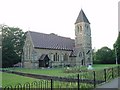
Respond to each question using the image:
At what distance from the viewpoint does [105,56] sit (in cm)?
7219

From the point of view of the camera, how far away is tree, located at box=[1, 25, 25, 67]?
5891 cm

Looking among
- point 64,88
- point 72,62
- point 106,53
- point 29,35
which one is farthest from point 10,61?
point 64,88

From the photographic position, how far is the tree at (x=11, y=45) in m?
58.9

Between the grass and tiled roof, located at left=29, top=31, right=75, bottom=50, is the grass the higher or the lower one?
the lower one

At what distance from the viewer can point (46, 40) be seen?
188ft

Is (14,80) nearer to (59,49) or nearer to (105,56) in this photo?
(59,49)

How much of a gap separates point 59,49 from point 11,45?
13.6m

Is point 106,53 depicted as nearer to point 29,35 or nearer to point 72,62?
point 72,62

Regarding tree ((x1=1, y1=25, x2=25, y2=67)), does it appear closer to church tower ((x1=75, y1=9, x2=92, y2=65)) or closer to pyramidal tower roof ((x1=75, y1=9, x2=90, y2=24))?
church tower ((x1=75, y1=9, x2=92, y2=65))

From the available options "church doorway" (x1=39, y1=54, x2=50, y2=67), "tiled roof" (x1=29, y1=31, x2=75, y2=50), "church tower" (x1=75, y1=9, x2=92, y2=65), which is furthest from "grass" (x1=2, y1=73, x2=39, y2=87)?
"church tower" (x1=75, y1=9, x2=92, y2=65)

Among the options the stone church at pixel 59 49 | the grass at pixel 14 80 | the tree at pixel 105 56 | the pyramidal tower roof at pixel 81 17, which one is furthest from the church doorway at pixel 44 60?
the grass at pixel 14 80

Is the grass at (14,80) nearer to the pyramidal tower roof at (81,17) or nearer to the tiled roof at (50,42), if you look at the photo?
the tiled roof at (50,42)

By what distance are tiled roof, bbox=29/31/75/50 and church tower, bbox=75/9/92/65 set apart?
2.91 m

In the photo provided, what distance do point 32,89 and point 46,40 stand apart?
46.5 meters
